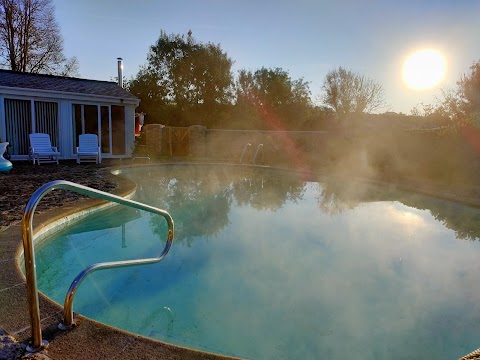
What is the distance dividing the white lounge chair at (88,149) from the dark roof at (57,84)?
1.62 metres

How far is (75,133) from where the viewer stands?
496 inches

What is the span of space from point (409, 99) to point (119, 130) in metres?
14.8

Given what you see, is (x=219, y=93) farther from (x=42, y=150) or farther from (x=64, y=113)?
(x=42, y=150)

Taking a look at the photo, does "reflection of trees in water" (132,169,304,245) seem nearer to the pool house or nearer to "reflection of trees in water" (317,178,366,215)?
"reflection of trees in water" (317,178,366,215)

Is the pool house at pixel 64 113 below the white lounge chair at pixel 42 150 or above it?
above

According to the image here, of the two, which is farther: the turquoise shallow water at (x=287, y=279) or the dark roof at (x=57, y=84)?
the dark roof at (x=57, y=84)

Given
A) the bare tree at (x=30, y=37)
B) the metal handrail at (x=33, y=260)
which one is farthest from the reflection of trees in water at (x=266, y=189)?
the bare tree at (x=30, y=37)

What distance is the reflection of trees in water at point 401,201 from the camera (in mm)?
6415

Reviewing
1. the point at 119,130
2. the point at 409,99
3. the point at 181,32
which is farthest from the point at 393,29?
the point at 181,32

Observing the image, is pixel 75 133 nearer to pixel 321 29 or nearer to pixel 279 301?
pixel 321 29

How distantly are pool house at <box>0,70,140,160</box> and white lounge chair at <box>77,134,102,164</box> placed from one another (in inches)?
31.1

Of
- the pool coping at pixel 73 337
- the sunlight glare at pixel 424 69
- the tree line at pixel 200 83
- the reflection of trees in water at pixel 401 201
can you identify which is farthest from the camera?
the tree line at pixel 200 83

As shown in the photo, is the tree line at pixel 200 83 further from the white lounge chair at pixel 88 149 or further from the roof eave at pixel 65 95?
the white lounge chair at pixel 88 149

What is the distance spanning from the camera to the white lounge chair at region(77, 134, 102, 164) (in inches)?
457
